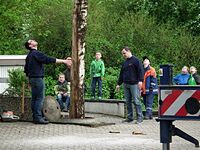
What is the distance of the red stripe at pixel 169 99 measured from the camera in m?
7.70

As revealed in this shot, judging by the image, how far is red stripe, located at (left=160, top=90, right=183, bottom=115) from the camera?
7.70m

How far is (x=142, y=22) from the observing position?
1256 inches

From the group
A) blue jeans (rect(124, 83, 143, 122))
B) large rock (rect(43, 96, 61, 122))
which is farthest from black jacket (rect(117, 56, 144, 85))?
large rock (rect(43, 96, 61, 122))

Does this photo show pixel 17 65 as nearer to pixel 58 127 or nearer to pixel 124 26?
pixel 58 127

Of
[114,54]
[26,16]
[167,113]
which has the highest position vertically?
[26,16]

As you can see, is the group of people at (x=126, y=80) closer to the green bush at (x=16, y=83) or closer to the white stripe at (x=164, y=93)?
the green bush at (x=16, y=83)

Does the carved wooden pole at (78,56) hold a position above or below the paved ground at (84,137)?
above

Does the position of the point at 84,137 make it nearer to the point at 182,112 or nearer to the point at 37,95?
the point at 37,95

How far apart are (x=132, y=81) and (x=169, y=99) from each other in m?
8.02

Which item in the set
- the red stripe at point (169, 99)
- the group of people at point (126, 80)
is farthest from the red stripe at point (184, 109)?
the group of people at point (126, 80)

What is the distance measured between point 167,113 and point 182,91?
33 centimetres

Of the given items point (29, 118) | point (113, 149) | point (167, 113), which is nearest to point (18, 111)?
point (29, 118)

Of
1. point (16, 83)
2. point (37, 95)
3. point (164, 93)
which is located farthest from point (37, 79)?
point (164, 93)

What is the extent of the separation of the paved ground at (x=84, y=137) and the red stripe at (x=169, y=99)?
3.08m
